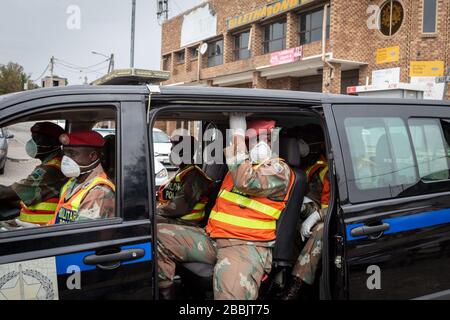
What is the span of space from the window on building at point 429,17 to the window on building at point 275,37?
620cm

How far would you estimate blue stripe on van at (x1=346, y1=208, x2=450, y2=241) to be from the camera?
2.33 metres

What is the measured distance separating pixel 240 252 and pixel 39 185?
151cm

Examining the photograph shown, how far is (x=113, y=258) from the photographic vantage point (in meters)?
1.81

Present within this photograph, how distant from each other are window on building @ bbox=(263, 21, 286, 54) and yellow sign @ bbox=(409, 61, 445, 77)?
629 centimetres

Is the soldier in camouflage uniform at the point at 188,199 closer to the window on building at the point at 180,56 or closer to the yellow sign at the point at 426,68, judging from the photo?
the yellow sign at the point at 426,68

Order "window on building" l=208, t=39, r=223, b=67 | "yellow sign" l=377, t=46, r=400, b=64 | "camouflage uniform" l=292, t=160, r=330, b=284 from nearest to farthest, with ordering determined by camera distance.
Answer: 1. "camouflage uniform" l=292, t=160, r=330, b=284
2. "yellow sign" l=377, t=46, r=400, b=64
3. "window on building" l=208, t=39, r=223, b=67

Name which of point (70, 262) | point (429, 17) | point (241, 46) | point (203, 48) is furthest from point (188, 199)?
point (203, 48)

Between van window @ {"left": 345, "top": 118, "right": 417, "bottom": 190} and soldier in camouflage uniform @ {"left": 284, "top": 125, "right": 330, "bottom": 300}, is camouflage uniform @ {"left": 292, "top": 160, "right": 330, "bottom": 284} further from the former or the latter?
van window @ {"left": 345, "top": 118, "right": 417, "bottom": 190}

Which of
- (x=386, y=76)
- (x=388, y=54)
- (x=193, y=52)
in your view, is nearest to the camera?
(x=386, y=76)

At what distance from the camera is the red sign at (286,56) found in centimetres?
1734

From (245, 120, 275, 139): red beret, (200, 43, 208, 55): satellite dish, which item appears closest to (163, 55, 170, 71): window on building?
(200, 43, 208, 55): satellite dish

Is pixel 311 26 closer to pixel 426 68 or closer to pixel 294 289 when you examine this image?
pixel 426 68

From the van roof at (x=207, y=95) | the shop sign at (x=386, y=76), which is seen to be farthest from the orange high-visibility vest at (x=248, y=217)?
the shop sign at (x=386, y=76)

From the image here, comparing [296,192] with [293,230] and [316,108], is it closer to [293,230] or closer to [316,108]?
[293,230]
